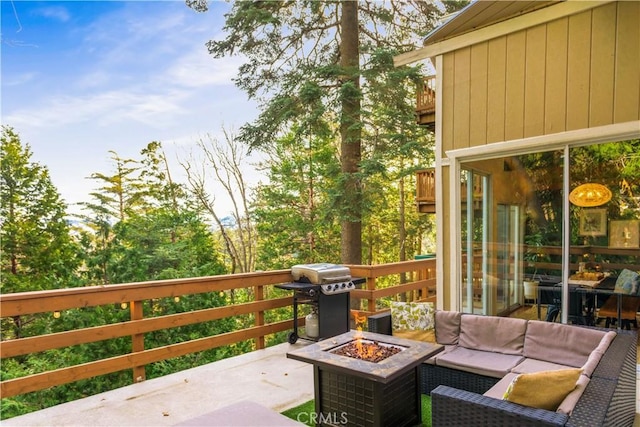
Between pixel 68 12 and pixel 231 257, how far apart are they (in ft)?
25.3

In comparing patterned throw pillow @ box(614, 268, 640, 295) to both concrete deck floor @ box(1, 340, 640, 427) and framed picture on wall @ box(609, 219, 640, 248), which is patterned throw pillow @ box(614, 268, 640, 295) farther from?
concrete deck floor @ box(1, 340, 640, 427)

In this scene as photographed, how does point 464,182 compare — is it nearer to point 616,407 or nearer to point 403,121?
point 616,407

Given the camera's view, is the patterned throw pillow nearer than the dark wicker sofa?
No

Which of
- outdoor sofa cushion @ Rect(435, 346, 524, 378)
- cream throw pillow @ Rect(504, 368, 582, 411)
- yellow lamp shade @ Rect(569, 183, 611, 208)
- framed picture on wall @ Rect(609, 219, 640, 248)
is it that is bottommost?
outdoor sofa cushion @ Rect(435, 346, 524, 378)

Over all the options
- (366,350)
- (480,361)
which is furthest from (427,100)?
(366,350)

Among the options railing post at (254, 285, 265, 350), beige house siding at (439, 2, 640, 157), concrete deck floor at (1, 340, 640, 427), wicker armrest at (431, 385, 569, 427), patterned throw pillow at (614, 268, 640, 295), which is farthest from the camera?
railing post at (254, 285, 265, 350)

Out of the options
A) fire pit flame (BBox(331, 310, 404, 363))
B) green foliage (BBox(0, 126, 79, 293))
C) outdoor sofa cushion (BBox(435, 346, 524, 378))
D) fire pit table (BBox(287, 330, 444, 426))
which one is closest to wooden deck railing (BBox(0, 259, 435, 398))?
fire pit table (BBox(287, 330, 444, 426))

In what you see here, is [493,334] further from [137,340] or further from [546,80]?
[137,340]

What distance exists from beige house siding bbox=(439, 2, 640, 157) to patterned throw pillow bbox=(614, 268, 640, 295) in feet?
5.50

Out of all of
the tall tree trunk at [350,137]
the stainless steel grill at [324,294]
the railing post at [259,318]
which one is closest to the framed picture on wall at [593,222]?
the stainless steel grill at [324,294]

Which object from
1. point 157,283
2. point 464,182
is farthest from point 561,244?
point 157,283

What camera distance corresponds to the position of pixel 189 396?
323cm

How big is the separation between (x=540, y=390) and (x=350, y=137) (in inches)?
266

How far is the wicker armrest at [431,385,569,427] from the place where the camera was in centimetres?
172
